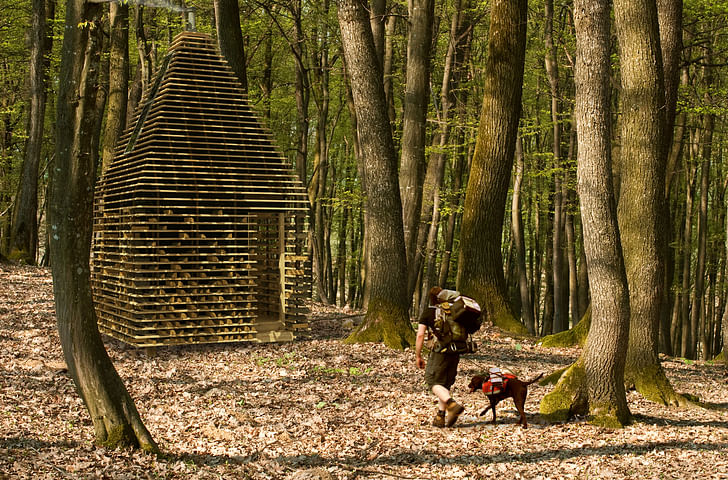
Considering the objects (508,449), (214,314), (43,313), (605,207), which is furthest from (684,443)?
(43,313)

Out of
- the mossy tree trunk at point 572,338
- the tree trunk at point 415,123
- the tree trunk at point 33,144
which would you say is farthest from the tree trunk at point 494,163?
the tree trunk at point 33,144

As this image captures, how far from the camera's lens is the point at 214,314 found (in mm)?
11391

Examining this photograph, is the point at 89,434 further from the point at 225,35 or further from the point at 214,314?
the point at 225,35

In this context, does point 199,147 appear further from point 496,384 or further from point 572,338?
point 572,338

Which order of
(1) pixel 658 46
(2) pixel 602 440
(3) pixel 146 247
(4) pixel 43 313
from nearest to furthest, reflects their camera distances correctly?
(2) pixel 602 440 < (1) pixel 658 46 < (3) pixel 146 247 < (4) pixel 43 313

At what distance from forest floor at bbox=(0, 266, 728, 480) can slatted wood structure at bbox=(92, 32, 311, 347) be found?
705 millimetres

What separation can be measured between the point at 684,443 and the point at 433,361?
2.61 meters

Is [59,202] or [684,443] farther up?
[59,202]

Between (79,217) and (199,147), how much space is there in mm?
5932

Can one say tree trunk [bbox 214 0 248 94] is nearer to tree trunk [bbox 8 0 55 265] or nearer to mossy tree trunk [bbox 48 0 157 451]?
tree trunk [bbox 8 0 55 265]

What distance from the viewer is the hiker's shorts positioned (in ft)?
24.2

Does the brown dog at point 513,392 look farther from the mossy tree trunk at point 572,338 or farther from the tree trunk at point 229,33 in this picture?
the tree trunk at point 229,33

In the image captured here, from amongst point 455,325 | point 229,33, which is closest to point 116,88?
point 229,33

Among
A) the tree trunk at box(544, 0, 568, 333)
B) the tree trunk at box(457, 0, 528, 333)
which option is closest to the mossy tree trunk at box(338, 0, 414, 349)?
the tree trunk at box(457, 0, 528, 333)
